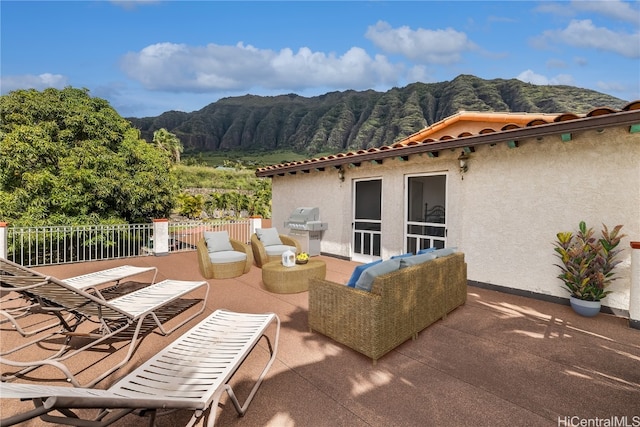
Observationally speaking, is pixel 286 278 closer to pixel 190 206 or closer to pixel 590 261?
pixel 590 261

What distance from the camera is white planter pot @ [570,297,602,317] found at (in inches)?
158

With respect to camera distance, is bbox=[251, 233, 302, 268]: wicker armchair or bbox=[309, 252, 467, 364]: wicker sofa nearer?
bbox=[309, 252, 467, 364]: wicker sofa

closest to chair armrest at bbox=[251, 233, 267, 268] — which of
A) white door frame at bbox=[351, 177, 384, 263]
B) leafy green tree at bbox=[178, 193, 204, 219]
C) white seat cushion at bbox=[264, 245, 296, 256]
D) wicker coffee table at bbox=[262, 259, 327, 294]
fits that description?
white seat cushion at bbox=[264, 245, 296, 256]

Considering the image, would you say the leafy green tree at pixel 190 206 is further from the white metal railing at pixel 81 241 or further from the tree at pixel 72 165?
the tree at pixel 72 165

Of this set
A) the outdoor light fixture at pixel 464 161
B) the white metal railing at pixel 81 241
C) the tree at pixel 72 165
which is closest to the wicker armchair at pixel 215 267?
the white metal railing at pixel 81 241

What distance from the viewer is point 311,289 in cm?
339

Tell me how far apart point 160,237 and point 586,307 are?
9.59 m

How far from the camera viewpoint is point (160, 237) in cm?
859

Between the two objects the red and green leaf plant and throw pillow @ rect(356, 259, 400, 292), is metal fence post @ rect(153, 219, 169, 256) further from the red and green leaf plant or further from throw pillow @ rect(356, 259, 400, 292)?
the red and green leaf plant

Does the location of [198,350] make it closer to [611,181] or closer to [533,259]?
[533,259]

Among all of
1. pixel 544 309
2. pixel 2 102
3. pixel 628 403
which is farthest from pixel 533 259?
pixel 2 102

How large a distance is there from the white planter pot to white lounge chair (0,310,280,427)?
172 inches

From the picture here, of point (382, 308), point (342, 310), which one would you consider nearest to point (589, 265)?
point (382, 308)

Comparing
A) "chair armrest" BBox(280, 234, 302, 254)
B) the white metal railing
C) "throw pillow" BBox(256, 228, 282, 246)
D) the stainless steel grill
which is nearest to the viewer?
"throw pillow" BBox(256, 228, 282, 246)
